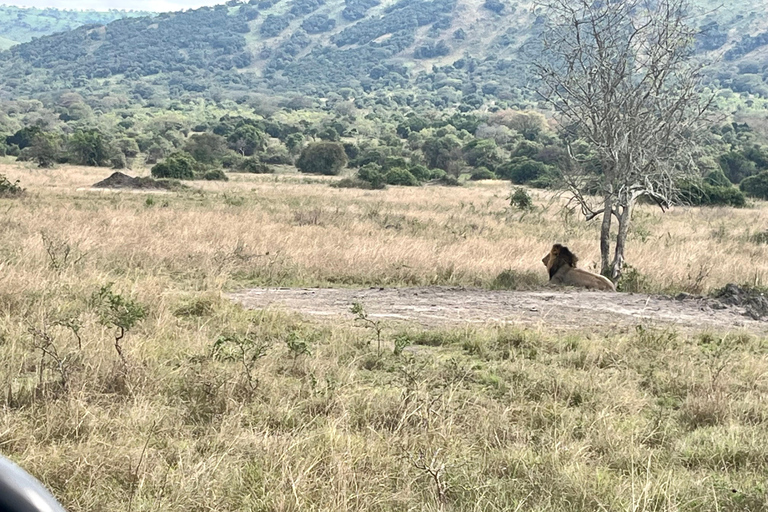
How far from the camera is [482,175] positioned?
4753cm

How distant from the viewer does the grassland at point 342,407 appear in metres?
3.08

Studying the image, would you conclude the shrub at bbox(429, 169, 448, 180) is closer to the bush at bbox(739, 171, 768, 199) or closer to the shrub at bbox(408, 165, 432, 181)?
the shrub at bbox(408, 165, 432, 181)

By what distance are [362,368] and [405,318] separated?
84.3 inches

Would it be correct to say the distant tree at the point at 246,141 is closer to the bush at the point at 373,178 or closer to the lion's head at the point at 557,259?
the bush at the point at 373,178

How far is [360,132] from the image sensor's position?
86.8 metres

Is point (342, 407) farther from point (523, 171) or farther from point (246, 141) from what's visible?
point (246, 141)

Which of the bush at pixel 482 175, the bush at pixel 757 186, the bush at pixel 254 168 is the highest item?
the bush at pixel 254 168

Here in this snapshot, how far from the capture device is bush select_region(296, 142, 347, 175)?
47.0 meters

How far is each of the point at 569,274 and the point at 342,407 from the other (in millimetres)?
6756

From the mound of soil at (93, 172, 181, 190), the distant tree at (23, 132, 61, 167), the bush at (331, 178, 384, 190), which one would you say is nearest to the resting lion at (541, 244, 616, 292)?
the mound of soil at (93, 172, 181, 190)

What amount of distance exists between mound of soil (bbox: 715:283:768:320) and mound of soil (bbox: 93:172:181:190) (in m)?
22.2

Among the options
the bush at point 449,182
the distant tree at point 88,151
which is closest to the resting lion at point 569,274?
the bush at point 449,182

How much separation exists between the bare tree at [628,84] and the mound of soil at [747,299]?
66.6 inches

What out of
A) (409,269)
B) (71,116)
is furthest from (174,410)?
(71,116)
